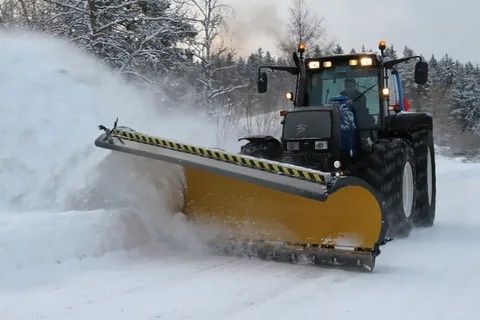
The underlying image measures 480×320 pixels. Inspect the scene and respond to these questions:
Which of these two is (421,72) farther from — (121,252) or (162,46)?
(162,46)

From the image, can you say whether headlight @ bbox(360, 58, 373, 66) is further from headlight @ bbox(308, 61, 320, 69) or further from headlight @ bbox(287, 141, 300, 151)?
headlight @ bbox(287, 141, 300, 151)

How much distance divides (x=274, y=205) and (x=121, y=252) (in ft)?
5.22

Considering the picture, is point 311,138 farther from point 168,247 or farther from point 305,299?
point 305,299

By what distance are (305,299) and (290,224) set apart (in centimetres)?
163

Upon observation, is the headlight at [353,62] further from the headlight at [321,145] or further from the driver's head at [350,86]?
the headlight at [321,145]

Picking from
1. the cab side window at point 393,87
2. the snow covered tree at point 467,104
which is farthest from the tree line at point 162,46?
the snow covered tree at point 467,104

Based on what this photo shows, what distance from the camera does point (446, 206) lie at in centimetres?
1120

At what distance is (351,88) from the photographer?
7812 millimetres

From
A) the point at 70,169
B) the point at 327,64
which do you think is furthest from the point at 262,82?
the point at 70,169

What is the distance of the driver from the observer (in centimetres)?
763

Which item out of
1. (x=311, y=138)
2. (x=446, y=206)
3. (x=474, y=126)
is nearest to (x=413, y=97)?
(x=474, y=126)

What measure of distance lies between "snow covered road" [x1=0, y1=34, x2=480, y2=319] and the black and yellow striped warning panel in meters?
0.47

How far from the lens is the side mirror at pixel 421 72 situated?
745cm

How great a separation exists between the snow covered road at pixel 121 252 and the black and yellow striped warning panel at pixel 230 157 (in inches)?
18.4
